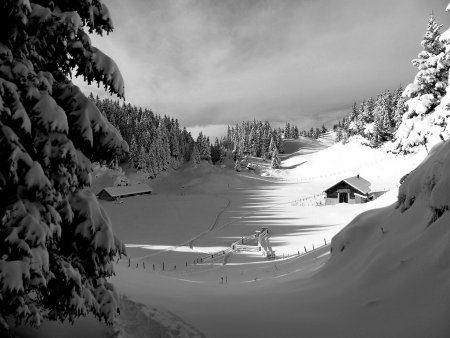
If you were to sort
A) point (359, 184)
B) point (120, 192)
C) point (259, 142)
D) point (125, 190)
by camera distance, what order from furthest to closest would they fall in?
point (259, 142) → point (125, 190) → point (120, 192) → point (359, 184)

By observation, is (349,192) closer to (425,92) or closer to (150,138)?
(425,92)

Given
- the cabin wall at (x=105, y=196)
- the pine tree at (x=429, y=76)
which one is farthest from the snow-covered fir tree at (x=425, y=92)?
the cabin wall at (x=105, y=196)

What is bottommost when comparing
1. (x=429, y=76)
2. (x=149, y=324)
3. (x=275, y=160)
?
(x=149, y=324)

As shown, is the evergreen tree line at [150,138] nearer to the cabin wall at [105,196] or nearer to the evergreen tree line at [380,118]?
the cabin wall at [105,196]

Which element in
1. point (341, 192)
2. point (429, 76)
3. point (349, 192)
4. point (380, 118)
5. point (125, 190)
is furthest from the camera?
point (380, 118)

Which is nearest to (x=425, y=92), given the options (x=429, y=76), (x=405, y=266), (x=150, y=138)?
(x=429, y=76)

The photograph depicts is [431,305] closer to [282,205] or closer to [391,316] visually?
[391,316]

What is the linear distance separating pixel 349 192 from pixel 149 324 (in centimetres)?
5733

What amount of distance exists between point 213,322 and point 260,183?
3564 inches

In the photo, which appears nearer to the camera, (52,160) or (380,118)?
(52,160)

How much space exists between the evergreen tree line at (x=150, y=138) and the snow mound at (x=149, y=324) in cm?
9293

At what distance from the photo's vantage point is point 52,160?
4992 mm

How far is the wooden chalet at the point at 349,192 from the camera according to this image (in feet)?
188

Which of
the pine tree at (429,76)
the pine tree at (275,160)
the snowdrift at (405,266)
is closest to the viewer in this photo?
the snowdrift at (405,266)
